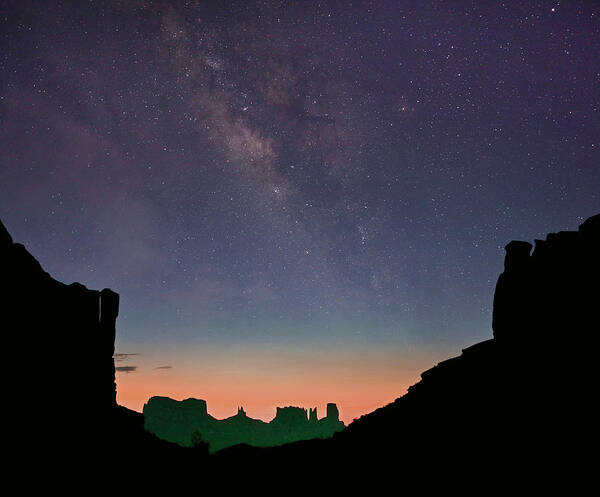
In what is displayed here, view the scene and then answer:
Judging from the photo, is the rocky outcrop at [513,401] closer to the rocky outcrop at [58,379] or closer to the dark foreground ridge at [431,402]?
the dark foreground ridge at [431,402]

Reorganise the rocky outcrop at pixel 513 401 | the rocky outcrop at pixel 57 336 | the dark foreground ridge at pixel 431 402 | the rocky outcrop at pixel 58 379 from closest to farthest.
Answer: the rocky outcrop at pixel 513 401 → the dark foreground ridge at pixel 431 402 → the rocky outcrop at pixel 58 379 → the rocky outcrop at pixel 57 336

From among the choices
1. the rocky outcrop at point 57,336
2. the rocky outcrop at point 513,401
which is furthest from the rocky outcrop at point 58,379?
the rocky outcrop at point 513,401

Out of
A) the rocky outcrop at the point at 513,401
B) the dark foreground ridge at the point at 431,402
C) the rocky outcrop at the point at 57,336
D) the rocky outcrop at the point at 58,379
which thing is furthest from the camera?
the rocky outcrop at the point at 57,336

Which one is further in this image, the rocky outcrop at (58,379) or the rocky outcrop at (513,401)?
the rocky outcrop at (58,379)

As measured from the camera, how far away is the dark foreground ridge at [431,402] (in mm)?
26359

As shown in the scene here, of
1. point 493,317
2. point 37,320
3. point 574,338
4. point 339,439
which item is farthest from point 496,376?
point 37,320

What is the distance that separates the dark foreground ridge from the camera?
1038 inches

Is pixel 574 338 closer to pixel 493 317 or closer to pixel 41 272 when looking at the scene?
pixel 493 317

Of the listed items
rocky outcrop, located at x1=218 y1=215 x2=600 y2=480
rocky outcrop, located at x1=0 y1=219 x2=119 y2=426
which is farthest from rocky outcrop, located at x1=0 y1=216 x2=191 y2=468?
rocky outcrop, located at x1=218 y1=215 x2=600 y2=480

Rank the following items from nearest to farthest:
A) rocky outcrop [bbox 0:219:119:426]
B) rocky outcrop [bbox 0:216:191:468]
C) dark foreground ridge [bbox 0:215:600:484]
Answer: dark foreground ridge [bbox 0:215:600:484] < rocky outcrop [bbox 0:216:191:468] < rocky outcrop [bbox 0:219:119:426]

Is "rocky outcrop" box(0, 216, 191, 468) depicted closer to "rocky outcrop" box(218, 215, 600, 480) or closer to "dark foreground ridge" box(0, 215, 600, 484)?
"dark foreground ridge" box(0, 215, 600, 484)

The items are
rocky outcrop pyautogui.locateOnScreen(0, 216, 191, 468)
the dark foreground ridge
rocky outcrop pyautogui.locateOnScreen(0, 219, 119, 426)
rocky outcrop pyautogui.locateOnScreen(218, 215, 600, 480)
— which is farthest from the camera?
rocky outcrop pyautogui.locateOnScreen(0, 219, 119, 426)

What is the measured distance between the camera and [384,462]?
2948 cm

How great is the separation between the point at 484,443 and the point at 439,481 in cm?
477
